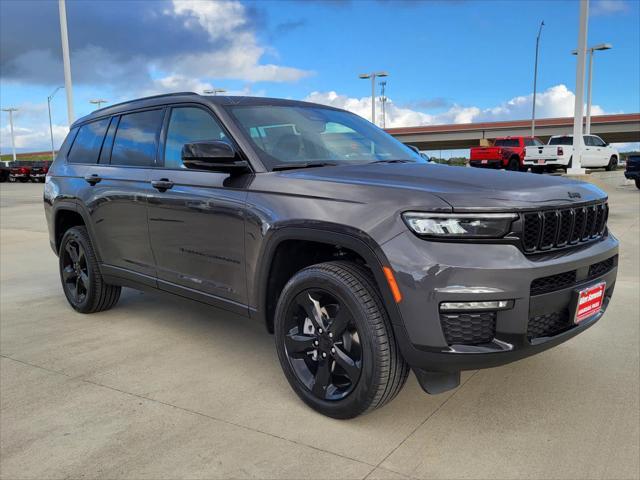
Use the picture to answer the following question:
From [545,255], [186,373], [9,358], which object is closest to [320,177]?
[545,255]

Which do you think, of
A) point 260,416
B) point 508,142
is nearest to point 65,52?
point 508,142

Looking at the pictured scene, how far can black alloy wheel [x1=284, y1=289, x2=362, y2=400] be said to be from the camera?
2861 millimetres

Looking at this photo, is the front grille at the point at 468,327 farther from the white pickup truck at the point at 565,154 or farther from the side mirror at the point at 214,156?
the white pickup truck at the point at 565,154

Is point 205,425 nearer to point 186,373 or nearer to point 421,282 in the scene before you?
point 186,373

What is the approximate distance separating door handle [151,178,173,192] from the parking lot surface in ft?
2.87

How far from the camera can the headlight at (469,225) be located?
2498mm

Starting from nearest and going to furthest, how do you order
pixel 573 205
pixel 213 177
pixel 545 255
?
pixel 545 255
pixel 573 205
pixel 213 177

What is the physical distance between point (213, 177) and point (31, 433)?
1.72 metres

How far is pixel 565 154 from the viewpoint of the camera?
77.2 ft

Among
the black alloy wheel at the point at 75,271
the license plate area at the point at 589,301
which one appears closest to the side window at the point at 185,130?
the black alloy wheel at the point at 75,271

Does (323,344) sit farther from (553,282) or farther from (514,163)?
(514,163)

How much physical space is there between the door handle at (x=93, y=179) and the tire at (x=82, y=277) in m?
0.51

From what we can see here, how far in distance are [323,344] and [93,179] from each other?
268 cm

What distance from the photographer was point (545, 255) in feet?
8.66
